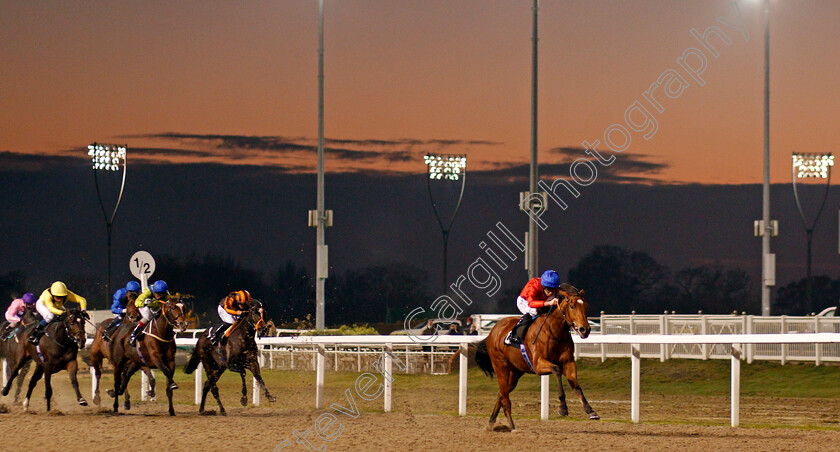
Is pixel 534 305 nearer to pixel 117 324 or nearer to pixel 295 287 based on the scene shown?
pixel 117 324

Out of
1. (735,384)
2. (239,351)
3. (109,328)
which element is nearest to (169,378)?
(239,351)

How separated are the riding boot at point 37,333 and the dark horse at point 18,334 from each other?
0.28 meters

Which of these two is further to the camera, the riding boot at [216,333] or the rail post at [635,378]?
the riding boot at [216,333]

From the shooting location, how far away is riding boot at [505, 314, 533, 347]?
9.91 metres

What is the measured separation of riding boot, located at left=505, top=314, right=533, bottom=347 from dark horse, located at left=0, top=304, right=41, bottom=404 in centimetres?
735

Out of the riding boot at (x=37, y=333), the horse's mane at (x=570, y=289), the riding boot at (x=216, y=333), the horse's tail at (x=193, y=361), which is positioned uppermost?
the horse's mane at (x=570, y=289)

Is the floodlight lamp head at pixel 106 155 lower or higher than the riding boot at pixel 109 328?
higher

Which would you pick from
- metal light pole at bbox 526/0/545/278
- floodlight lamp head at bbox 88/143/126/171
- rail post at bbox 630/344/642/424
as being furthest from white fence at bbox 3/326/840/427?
floodlight lamp head at bbox 88/143/126/171

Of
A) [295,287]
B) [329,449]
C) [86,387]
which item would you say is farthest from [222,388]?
[295,287]

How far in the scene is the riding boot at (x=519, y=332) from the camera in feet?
32.5

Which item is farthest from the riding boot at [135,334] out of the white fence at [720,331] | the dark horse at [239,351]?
the white fence at [720,331]

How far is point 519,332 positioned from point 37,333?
7226 mm

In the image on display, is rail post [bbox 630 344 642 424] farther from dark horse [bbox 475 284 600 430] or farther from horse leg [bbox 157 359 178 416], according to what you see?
horse leg [bbox 157 359 178 416]

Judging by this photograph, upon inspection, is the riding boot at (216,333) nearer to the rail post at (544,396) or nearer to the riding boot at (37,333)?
the riding boot at (37,333)
